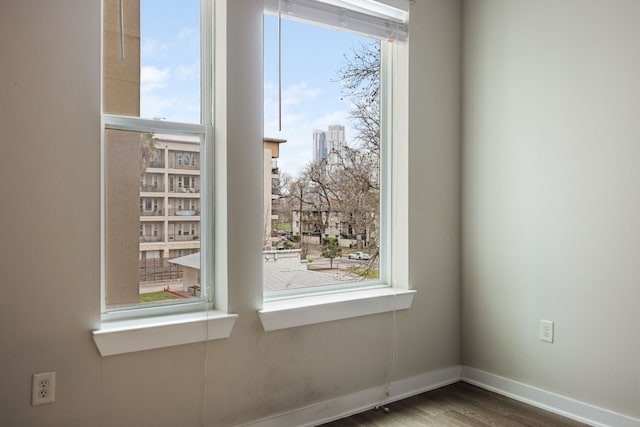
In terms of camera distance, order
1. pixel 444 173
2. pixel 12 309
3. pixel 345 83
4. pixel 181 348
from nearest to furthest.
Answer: pixel 12 309 → pixel 181 348 → pixel 345 83 → pixel 444 173

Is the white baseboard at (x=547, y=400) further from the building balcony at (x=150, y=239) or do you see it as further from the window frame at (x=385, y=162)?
the building balcony at (x=150, y=239)

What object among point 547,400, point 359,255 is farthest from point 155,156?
point 547,400

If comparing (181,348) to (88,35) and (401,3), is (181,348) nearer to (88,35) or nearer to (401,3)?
(88,35)

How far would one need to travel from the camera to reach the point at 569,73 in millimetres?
2535

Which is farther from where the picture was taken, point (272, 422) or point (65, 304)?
point (272, 422)

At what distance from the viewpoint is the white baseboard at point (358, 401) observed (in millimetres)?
2365

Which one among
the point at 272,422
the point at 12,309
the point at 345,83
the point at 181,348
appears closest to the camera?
the point at 12,309

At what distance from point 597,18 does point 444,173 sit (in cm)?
110

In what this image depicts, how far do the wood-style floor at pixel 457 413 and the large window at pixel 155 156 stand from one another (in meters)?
1.11

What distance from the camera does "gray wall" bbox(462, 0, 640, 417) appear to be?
7.66ft

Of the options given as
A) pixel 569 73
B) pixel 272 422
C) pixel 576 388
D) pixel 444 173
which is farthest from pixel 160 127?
pixel 576 388

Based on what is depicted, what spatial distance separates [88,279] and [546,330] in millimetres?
2240

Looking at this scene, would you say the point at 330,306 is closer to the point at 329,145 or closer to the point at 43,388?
the point at 329,145

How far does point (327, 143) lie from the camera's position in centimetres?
270
